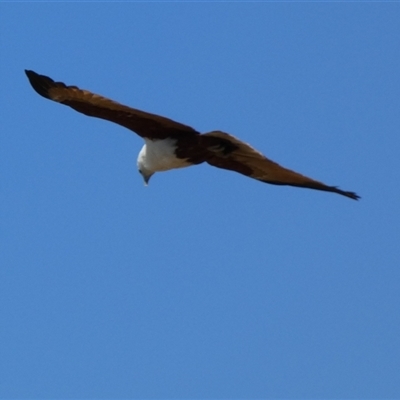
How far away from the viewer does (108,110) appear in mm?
16812

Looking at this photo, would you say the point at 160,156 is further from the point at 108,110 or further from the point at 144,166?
the point at 108,110

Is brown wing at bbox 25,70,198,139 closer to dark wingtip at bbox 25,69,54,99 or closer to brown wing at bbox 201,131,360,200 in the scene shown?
dark wingtip at bbox 25,69,54,99

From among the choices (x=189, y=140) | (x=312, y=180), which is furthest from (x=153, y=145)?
(x=312, y=180)

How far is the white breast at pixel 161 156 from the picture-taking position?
665 inches

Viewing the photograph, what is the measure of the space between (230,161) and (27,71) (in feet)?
7.81

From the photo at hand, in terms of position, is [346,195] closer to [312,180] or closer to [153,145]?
[312,180]

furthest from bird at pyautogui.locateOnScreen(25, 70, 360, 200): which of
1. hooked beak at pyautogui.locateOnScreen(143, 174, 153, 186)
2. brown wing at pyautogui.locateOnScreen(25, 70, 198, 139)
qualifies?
hooked beak at pyautogui.locateOnScreen(143, 174, 153, 186)

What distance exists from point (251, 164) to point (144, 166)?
3.80 feet

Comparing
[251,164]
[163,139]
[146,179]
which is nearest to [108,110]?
[163,139]

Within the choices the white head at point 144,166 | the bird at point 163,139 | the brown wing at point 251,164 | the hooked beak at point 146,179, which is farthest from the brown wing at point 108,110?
the hooked beak at point 146,179

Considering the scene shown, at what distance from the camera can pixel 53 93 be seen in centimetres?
1694

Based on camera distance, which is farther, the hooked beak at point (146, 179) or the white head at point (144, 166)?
the hooked beak at point (146, 179)

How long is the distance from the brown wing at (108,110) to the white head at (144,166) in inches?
17.6

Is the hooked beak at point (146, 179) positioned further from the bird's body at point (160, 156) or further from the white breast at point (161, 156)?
the white breast at point (161, 156)
